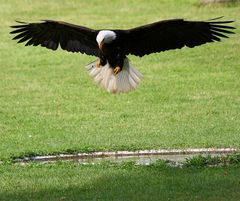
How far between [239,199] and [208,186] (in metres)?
0.70

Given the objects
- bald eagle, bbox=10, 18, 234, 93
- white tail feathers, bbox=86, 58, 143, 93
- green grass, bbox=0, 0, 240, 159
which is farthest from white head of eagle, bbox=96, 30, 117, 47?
green grass, bbox=0, 0, 240, 159

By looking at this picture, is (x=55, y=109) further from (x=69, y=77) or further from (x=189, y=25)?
(x=189, y=25)

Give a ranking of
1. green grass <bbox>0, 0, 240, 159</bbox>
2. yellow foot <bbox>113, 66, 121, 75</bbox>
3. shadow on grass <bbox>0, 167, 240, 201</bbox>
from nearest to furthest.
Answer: shadow on grass <bbox>0, 167, 240, 201</bbox> < yellow foot <bbox>113, 66, 121, 75</bbox> < green grass <bbox>0, 0, 240, 159</bbox>

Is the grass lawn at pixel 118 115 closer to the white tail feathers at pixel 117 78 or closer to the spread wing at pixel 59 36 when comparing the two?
the white tail feathers at pixel 117 78

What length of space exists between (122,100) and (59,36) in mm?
4108

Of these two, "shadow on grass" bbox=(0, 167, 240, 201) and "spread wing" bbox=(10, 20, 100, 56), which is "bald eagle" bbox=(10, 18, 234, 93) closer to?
"spread wing" bbox=(10, 20, 100, 56)

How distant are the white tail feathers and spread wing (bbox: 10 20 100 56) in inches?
10.1

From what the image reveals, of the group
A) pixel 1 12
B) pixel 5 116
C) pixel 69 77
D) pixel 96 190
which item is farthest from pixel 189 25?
pixel 1 12

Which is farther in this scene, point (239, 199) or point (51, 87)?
point (51, 87)

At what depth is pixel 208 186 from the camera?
28.6ft

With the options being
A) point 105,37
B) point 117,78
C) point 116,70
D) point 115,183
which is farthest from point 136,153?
point 115,183

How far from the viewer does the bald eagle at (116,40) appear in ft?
33.4

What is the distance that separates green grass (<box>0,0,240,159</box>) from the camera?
38.0 ft

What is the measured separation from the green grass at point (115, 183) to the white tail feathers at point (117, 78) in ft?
3.51
